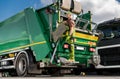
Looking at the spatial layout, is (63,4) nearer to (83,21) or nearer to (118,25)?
(83,21)

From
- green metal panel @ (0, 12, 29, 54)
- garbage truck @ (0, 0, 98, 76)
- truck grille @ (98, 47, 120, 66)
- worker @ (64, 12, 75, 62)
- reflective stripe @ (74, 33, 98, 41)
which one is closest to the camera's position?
truck grille @ (98, 47, 120, 66)

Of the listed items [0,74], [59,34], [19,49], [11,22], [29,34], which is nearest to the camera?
[59,34]

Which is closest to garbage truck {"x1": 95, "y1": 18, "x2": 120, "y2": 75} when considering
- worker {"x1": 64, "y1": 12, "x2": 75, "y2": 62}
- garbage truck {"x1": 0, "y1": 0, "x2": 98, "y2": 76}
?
garbage truck {"x1": 0, "y1": 0, "x2": 98, "y2": 76}

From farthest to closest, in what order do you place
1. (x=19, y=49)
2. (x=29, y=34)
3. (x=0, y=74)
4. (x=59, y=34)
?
1. (x=0, y=74)
2. (x=19, y=49)
3. (x=29, y=34)
4. (x=59, y=34)

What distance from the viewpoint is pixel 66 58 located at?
36.3 feet

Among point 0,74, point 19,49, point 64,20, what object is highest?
point 64,20

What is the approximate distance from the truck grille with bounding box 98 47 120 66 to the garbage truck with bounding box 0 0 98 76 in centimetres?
89

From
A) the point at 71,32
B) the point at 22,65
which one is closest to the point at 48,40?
the point at 71,32

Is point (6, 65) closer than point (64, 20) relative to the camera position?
No

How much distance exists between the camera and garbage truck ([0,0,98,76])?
10750mm

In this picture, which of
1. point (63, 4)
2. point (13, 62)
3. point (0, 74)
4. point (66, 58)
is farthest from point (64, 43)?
point (0, 74)

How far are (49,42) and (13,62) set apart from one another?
2579 mm

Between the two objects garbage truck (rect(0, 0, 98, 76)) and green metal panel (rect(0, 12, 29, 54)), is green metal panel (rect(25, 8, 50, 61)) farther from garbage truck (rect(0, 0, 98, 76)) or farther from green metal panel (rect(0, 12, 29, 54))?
green metal panel (rect(0, 12, 29, 54))

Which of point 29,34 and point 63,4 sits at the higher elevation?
point 63,4
